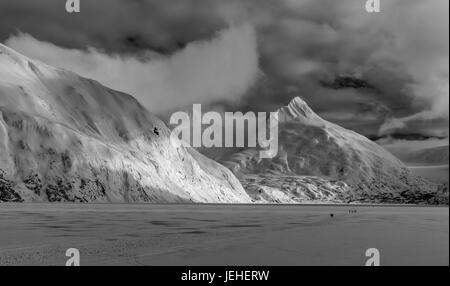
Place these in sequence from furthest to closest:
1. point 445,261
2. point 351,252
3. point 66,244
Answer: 1. point 66,244
2. point 351,252
3. point 445,261

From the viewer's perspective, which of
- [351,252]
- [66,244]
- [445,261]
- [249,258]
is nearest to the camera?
[445,261]

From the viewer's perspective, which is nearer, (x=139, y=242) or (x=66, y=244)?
(x=66, y=244)
